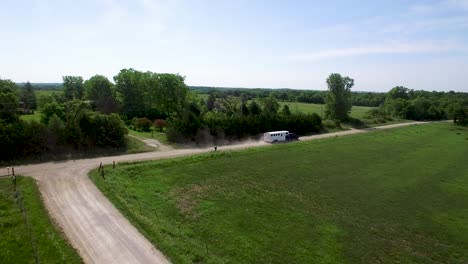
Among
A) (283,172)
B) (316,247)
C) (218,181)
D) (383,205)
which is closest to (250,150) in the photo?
(283,172)

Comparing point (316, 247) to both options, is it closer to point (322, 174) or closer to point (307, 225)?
point (307, 225)

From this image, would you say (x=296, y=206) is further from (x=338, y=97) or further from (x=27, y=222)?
(x=338, y=97)

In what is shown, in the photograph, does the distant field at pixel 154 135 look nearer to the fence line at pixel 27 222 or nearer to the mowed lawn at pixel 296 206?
the mowed lawn at pixel 296 206

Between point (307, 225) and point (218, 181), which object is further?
point (218, 181)

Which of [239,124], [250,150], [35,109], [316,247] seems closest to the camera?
[316,247]

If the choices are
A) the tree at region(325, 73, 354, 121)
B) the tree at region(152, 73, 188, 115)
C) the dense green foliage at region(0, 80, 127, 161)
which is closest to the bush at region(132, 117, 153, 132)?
the tree at region(152, 73, 188, 115)
